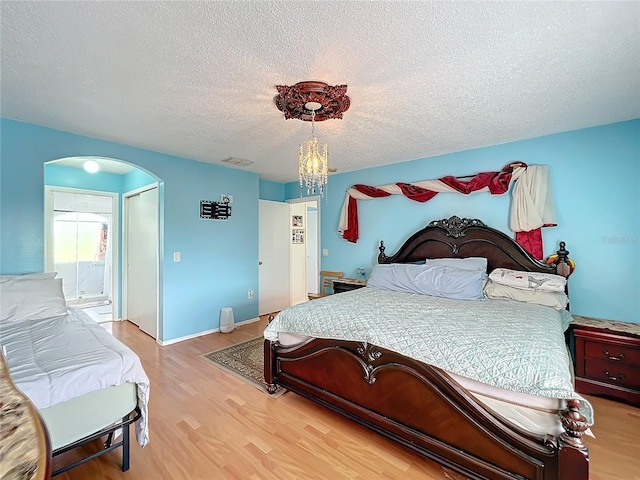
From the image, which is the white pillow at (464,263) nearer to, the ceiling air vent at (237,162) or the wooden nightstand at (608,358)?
the wooden nightstand at (608,358)

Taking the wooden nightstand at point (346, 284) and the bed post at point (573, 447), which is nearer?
the bed post at point (573, 447)

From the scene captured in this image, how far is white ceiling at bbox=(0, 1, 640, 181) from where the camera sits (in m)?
1.37

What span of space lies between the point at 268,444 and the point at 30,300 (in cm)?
223

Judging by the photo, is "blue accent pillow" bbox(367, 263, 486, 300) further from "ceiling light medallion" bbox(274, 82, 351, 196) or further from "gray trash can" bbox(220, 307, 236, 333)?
"gray trash can" bbox(220, 307, 236, 333)

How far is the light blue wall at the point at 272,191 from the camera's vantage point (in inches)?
200

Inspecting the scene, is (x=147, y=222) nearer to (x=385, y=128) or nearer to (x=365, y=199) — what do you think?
(x=365, y=199)

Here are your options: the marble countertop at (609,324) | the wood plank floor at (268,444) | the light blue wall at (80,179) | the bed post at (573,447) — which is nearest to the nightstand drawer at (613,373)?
the wood plank floor at (268,444)

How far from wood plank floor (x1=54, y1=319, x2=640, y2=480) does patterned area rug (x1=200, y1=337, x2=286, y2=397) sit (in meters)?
0.12

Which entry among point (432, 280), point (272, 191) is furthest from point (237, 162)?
point (432, 280)

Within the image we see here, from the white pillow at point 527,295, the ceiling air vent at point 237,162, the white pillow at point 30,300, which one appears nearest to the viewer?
the white pillow at point 30,300

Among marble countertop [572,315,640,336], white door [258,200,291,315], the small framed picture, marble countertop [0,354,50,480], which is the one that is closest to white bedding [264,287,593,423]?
marble countertop [572,315,640,336]

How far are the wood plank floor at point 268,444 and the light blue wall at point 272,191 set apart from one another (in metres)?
3.24

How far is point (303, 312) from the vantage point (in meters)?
2.37

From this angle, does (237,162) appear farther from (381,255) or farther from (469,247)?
(469,247)
